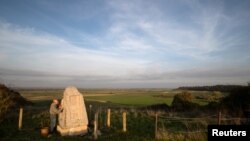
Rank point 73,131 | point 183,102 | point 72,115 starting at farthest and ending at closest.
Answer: point 183,102 < point 72,115 < point 73,131

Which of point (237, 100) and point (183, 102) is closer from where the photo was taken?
point (237, 100)

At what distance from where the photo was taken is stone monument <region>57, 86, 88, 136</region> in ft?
54.0

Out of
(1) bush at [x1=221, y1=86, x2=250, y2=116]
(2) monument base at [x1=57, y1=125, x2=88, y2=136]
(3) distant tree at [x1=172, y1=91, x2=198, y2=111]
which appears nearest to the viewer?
(2) monument base at [x1=57, y1=125, x2=88, y2=136]

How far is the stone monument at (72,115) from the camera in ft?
54.0

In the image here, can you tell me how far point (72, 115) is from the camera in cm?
A: 1673

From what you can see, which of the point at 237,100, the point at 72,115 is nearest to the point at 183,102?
the point at 237,100

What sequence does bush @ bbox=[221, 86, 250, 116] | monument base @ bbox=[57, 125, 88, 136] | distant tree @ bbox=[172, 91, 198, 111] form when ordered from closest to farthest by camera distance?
1. monument base @ bbox=[57, 125, 88, 136]
2. bush @ bbox=[221, 86, 250, 116]
3. distant tree @ bbox=[172, 91, 198, 111]

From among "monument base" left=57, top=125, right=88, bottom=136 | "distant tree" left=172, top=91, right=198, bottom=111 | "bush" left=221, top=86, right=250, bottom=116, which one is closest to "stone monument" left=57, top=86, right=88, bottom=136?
"monument base" left=57, top=125, right=88, bottom=136

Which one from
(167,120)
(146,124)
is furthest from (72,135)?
(167,120)

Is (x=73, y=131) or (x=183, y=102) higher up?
(x=73, y=131)

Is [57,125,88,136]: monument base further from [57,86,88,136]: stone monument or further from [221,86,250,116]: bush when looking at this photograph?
[221,86,250,116]: bush

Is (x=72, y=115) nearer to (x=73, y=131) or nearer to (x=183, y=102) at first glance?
(x=73, y=131)

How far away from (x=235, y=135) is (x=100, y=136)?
28.0 ft

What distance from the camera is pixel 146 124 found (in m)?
20.6
